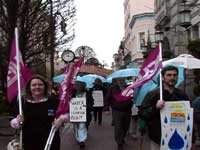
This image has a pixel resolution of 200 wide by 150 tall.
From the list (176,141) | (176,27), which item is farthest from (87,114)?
(176,27)

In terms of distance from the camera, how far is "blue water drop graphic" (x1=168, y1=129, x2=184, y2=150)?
6391mm

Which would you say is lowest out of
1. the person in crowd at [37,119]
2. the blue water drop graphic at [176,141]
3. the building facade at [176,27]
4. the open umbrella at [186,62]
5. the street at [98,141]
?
the street at [98,141]

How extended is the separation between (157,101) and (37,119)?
1.37m

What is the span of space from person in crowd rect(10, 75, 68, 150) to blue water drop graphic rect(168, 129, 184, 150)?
1238 mm

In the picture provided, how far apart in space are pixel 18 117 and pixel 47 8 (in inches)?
797

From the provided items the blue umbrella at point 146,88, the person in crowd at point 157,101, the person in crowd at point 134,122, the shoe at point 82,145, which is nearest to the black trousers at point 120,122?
the blue umbrella at point 146,88

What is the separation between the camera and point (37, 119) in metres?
6.48

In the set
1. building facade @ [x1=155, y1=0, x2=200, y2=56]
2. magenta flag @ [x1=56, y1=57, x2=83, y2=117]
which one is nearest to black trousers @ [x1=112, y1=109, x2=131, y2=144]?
magenta flag @ [x1=56, y1=57, x2=83, y2=117]

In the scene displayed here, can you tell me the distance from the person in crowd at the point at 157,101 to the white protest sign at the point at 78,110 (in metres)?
8.40

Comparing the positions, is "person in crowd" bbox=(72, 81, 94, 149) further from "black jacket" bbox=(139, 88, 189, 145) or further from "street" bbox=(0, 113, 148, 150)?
"black jacket" bbox=(139, 88, 189, 145)

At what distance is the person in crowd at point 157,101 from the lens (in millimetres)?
6375

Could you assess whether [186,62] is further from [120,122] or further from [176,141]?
[176,141]

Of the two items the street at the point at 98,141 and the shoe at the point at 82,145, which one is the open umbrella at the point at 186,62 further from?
the shoe at the point at 82,145

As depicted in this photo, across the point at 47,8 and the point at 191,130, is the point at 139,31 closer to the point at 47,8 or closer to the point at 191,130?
the point at 47,8
